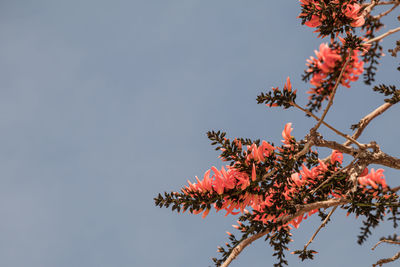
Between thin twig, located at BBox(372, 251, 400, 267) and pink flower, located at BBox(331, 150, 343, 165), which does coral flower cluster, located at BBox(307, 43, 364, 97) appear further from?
thin twig, located at BBox(372, 251, 400, 267)

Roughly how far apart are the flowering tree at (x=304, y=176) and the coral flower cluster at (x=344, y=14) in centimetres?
Answer: 1

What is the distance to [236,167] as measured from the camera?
13.5ft

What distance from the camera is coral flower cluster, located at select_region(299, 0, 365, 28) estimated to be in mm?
4660

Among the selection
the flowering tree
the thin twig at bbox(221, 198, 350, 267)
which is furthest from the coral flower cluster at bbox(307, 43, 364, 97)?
the thin twig at bbox(221, 198, 350, 267)

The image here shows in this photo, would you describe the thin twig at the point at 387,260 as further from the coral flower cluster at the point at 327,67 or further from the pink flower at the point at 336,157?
the coral flower cluster at the point at 327,67

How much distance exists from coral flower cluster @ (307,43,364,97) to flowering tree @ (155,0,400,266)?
17 mm

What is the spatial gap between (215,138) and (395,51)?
225cm

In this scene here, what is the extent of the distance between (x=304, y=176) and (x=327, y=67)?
4.36 ft

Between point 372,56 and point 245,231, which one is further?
point 372,56

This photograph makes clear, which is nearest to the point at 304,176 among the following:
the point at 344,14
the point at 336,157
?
the point at 336,157

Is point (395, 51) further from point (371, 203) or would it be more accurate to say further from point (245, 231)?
point (245, 231)

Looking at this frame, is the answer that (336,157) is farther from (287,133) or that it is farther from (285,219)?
(285,219)

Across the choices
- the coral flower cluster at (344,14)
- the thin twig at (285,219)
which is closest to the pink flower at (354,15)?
the coral flower cluster at (344,14)

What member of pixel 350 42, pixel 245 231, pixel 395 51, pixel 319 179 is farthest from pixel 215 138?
pixel 395 51
